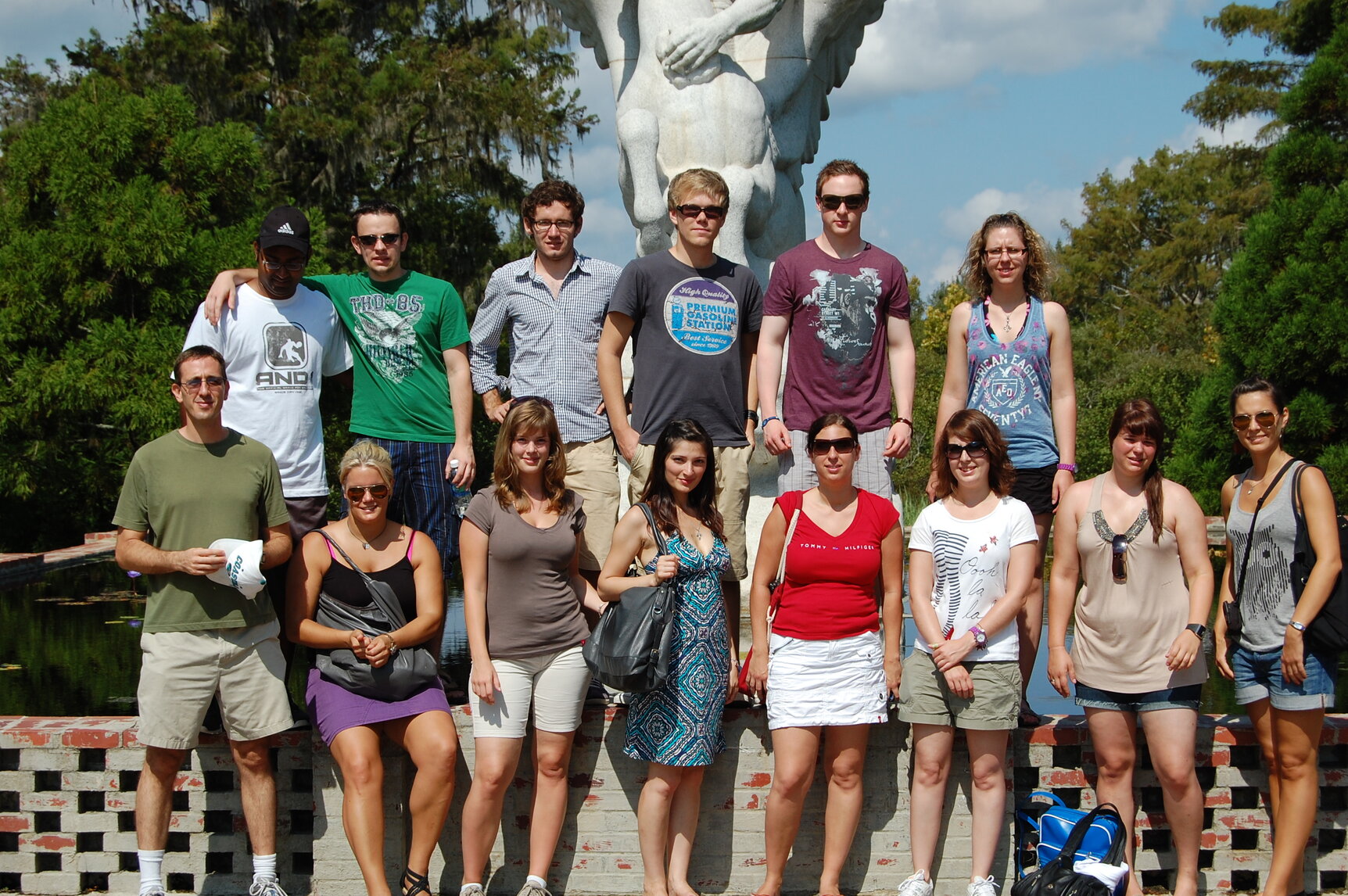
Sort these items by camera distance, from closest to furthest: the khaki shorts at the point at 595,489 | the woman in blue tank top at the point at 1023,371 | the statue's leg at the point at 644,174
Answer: the woman in blue tank top at the point at 1023,371 < the khaki shorts at the point at 595,489 < the statue's leg at the point at 644,174

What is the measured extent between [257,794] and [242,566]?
0.71 meters

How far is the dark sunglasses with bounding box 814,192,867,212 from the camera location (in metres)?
4.42

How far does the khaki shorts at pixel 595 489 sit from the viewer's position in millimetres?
4543

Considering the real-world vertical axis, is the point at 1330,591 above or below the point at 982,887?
above

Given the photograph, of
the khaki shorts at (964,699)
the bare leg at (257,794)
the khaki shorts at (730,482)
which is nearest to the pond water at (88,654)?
the khaki shorts at (964,699)

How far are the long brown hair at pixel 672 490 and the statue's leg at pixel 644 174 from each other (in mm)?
3395

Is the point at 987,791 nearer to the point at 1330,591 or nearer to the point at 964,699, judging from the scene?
the point at 964,699

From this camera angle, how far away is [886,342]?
452 cm

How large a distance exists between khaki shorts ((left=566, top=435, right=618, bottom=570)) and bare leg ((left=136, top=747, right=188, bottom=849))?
1.41 meters

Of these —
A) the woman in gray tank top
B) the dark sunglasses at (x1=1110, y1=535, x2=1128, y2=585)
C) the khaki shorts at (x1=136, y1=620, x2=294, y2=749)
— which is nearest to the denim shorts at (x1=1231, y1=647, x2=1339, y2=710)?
the woman in gray tank top

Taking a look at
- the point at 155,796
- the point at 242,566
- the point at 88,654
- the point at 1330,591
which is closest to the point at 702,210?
the point at 242,566

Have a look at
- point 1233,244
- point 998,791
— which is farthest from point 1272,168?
point 1233,244

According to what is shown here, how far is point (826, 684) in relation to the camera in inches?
155

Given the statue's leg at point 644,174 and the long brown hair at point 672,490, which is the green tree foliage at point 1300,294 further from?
the long brown hair at point 672,490
